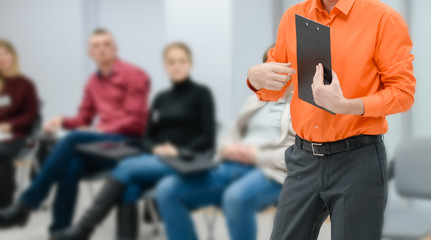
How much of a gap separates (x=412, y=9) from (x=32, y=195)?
62.8 inches

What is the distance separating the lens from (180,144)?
170 cm

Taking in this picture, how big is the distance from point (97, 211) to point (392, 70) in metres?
1.41

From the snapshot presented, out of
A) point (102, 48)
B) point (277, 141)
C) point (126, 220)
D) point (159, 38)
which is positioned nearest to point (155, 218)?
point (126, 220)

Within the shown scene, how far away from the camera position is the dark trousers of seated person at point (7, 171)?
2227 mm

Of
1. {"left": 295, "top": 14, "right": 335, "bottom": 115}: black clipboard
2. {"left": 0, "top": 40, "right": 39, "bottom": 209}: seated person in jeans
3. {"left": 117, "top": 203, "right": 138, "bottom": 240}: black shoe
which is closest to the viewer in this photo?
{"left": 295, "top": 14, "right": 335, "bottom": 115}: black clipboard

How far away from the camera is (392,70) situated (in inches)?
20.5

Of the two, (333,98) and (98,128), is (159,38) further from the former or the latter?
(333,98)

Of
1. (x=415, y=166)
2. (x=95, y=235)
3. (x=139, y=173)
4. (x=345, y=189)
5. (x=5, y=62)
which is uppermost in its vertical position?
(x=345, y=189)

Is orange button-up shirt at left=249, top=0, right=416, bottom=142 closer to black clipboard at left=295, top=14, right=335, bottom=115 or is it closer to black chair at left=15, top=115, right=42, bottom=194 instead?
black clipboard at left=295, top=14, right=335, bottom=115

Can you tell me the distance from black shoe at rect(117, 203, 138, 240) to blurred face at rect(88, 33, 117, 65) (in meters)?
0.62

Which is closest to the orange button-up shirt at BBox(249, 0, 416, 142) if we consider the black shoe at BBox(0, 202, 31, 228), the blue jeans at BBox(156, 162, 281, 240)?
the blue jeans at BBox(156, 162, 281, 240)

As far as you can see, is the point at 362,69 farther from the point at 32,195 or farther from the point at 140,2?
the point at 140,2

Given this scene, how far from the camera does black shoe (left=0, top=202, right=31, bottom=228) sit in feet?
6.70

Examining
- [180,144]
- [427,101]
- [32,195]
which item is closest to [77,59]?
[32,195]
